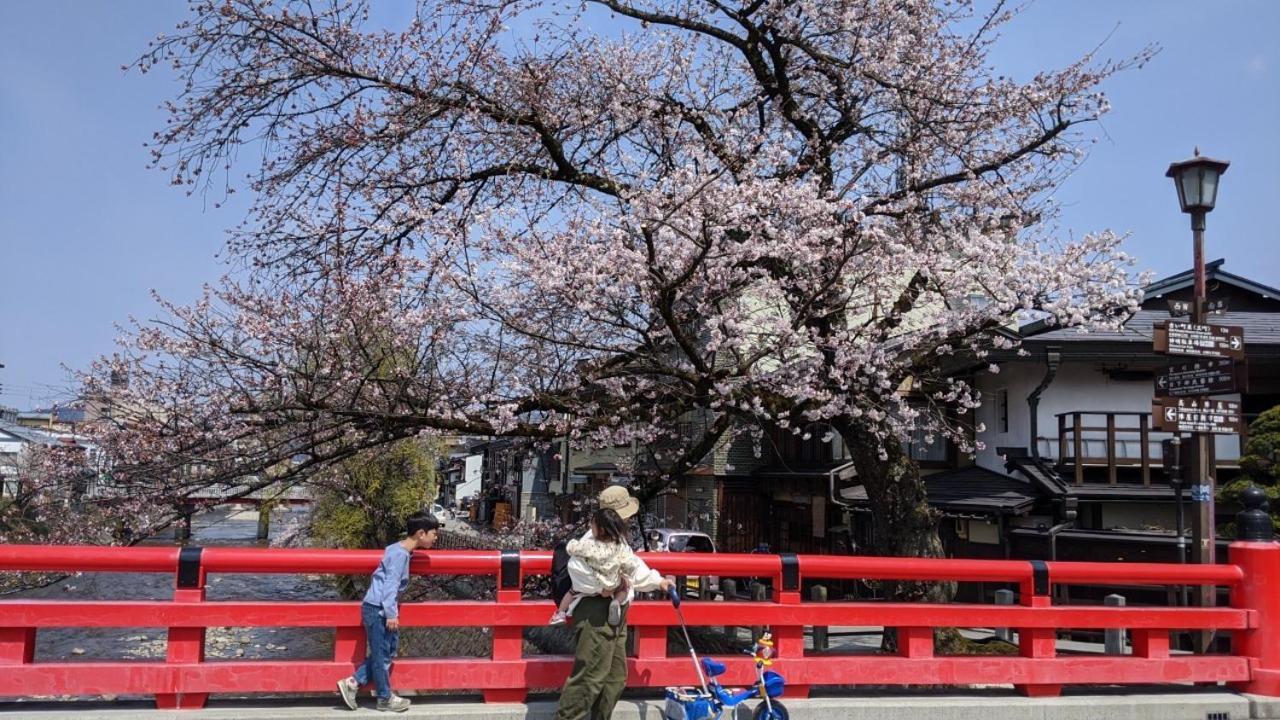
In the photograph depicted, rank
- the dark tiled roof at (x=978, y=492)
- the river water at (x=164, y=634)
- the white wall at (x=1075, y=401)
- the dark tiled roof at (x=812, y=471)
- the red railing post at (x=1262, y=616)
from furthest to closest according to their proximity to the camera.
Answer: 1. the dark tiled roof at (x=812, y=471)
2. the river water at (x=164, y=634)
3. the white wall at (x=1075, y=401)
4. the dark tiled roof at (x=978, y=492)
5. the red railing post at (x=1262, y=616)

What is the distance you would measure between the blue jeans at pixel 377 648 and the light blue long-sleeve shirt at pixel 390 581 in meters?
0.06

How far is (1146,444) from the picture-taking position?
63.8 ft

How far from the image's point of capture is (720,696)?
5785 millimetres

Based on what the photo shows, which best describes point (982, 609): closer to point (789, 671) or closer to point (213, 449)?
point (789, 671)

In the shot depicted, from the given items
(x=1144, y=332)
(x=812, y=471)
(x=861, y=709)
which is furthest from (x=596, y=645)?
(x=812, y=471)

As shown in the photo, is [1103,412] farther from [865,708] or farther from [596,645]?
[596,645]


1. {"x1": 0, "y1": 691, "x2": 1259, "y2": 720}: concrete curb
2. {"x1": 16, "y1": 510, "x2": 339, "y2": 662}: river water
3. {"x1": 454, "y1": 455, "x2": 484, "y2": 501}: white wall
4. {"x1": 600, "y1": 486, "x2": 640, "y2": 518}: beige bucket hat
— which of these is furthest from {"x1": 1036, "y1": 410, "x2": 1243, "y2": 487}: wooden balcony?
{"x1": 454, "y1": 455, "x2": 484, "y2": 501}: white wall

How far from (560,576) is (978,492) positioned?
16588 mm

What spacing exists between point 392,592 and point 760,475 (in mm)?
24141

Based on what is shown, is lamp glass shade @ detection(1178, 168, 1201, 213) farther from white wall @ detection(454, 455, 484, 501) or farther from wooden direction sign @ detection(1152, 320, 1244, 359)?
white wall @ detection(454, 455, 484, 501)

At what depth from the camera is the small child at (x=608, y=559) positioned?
563 cm

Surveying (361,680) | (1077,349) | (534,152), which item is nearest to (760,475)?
(1077,349)

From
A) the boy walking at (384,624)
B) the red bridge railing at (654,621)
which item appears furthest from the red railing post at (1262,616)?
the boy walking at (384,624)

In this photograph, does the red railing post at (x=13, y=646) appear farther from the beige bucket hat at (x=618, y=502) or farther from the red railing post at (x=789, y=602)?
the red railing post at (x=789, y=602)
